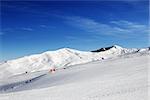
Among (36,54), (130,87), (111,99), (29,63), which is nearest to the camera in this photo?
(111,99)

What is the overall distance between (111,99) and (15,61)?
6880 centimetres

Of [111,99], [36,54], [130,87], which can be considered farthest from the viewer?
[36,54]

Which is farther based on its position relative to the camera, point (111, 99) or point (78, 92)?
point (78, 92)

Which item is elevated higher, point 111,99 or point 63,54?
point 63,54

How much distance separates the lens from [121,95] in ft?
42.9

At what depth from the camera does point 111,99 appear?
494 inches

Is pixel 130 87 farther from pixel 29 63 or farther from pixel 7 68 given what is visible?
pixel 29 63

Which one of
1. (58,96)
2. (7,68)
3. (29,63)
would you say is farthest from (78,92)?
(29,63)

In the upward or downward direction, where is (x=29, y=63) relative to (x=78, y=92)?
upward

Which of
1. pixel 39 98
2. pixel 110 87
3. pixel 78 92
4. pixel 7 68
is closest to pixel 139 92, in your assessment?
pixel 110 87

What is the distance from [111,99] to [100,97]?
876 millimetres

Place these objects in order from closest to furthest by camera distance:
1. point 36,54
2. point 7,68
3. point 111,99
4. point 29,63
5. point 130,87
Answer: point 111,99, point 130,87, point 7,68, point 29,63, point 36,54

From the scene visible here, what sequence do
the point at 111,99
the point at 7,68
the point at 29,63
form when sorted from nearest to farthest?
the point at 111,99
the point at 7,68
the point at 29,63

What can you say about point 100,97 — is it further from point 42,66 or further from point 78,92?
point 42,66
